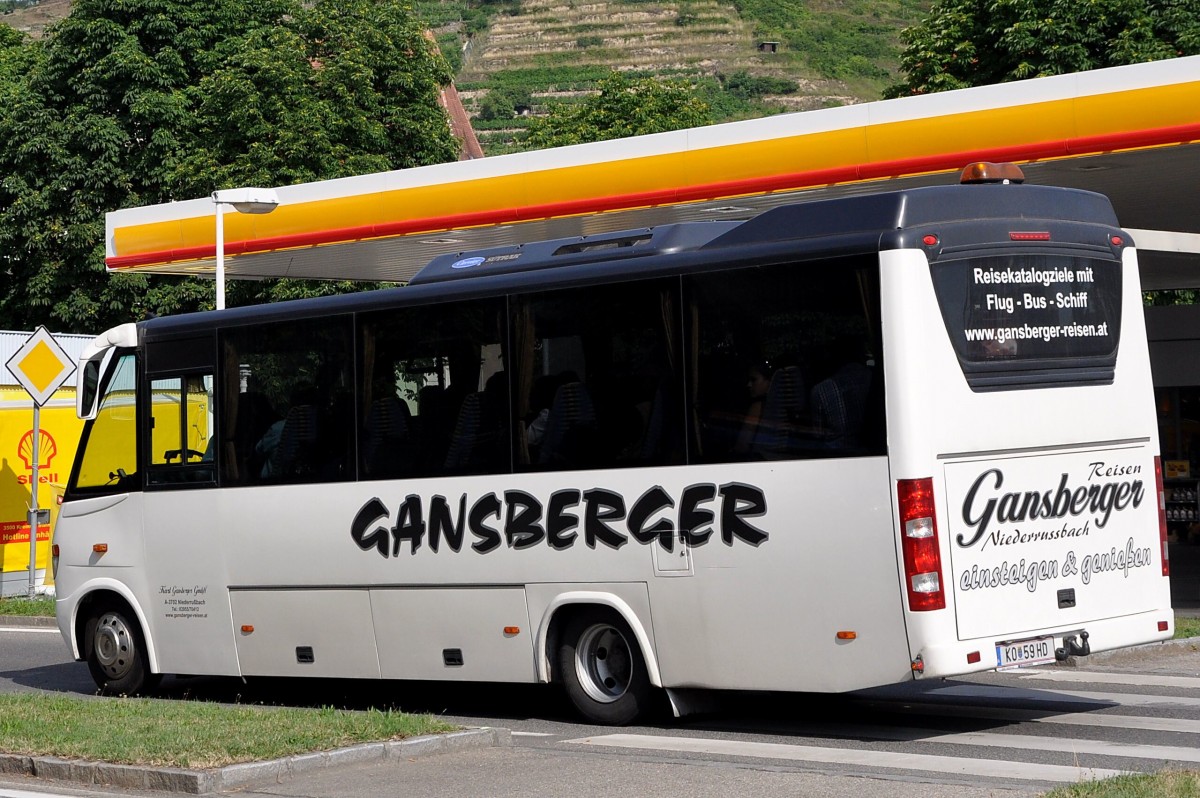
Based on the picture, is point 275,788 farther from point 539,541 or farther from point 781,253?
point 781,253

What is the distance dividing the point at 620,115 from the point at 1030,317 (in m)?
51.1

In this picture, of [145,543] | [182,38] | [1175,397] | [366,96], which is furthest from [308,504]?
[182,38]

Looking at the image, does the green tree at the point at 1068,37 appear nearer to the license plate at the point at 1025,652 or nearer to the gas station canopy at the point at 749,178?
the gas station canopy at the point at 749,178

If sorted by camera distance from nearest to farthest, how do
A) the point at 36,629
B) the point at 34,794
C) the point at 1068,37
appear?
the point at 34,794 < the point at 36,629 < the point at 1068,37

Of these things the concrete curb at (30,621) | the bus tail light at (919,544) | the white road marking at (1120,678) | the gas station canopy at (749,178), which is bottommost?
the white road marking at (1120,678)

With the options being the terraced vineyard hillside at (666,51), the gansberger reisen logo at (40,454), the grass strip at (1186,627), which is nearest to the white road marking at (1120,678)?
the grass strip at (1186,627)

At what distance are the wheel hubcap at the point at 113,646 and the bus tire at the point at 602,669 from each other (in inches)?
161

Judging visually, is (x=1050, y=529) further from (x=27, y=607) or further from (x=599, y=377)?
(x=27, y=607)

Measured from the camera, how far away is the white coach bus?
896 cm

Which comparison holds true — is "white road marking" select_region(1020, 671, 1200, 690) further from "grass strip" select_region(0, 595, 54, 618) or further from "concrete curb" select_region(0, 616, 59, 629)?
"grass strip" select_region(0, 595, 54, 618)

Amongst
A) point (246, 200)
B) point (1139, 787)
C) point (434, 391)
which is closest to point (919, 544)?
point (1139, 787)

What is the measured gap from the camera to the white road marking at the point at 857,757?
8117 millimetres

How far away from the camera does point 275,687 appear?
13.3m

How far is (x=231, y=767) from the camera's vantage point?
27.6ft
